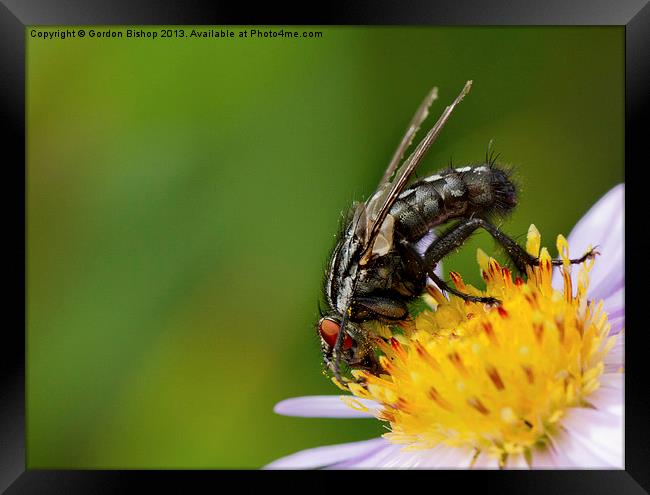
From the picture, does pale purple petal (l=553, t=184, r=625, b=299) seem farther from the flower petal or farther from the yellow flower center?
the flower petal

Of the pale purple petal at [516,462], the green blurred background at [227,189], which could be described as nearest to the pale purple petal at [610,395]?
the pale purple petal at [516,462]

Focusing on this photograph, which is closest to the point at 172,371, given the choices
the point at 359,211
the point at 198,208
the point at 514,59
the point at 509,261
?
the point at 198,208

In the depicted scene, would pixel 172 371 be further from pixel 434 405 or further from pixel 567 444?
pixel 567 444

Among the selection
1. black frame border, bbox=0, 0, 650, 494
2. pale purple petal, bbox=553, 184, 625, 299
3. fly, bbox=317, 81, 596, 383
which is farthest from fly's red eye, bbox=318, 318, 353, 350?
pale purple petal, bbox=553, 184, 625, 299

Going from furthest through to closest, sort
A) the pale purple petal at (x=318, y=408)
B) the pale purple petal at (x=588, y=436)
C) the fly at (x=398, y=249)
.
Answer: the pale purple petal at (x=318, y=408)
the fly at (x=398, y=249)
the pale purple petal at (x=588, y=436)

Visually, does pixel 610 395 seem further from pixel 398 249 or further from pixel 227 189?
pixel 227 189

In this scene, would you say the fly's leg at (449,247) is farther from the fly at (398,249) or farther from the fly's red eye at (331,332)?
the fly's red eye at (331,332)
